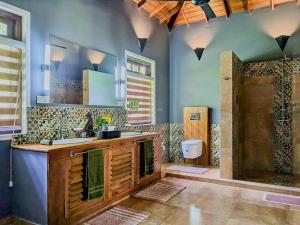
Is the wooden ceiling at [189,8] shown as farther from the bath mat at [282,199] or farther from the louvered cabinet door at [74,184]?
the bath mat at [282,199]

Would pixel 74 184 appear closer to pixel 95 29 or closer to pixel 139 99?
pixel 95 29

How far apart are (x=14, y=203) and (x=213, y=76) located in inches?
171

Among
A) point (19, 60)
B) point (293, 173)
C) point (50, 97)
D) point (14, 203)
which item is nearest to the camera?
point (14, 203)

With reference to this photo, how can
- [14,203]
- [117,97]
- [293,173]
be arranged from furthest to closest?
[293,173]
[117,97]
[14,203]

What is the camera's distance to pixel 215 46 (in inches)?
207

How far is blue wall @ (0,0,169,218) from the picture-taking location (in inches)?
112

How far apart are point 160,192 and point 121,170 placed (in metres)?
0.78

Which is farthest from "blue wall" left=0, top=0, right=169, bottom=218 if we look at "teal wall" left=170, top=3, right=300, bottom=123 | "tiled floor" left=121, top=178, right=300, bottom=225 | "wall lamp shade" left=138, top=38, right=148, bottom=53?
"tiled floor" left=121, top=178, right=300, bottom=225

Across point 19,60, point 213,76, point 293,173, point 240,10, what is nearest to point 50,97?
point 19,60

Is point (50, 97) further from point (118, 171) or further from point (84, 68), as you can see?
point (118, 171)

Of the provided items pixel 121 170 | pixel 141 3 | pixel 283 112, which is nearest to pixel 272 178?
pixel 283 112

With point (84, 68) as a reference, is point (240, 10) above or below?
above

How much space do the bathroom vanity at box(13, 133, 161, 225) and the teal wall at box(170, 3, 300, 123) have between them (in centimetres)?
Result: 297

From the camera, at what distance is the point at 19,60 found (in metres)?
2.78
